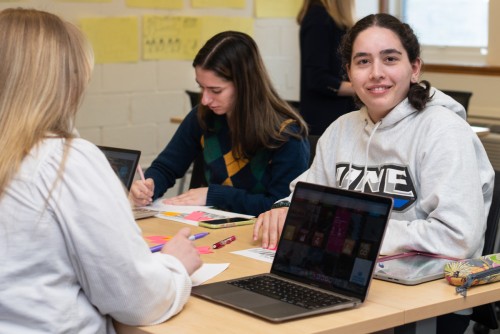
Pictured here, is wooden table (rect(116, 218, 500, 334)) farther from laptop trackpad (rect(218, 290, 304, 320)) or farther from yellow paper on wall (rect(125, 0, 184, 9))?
yellow paper on wall (rect(125, 0, 184, 9))

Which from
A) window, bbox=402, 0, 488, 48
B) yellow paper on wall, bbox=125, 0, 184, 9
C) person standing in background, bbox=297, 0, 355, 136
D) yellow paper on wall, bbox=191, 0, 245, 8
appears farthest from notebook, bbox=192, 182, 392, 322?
window, bbox=402, 0, 488, 48

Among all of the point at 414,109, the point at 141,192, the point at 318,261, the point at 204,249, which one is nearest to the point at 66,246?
the point at 318,261

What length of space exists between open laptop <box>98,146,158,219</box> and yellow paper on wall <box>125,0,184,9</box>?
5.98ft

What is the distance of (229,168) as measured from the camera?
2.93m

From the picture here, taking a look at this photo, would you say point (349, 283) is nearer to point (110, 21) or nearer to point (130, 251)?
point (130, 251)

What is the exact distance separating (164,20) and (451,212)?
9.11 ft

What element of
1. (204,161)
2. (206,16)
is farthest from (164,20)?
(204,161)

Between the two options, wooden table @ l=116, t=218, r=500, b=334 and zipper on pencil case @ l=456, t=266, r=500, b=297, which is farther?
zipper on pencil case @ l=456, t=266, r=500, b=297

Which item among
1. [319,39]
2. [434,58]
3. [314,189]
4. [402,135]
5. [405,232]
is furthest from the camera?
[434,58]

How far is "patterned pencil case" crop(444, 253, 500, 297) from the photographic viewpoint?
1.77 m

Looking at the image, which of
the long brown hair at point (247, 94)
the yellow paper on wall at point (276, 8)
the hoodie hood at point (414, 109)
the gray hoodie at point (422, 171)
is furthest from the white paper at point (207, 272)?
the yellow paper on wall at point (276, 8)

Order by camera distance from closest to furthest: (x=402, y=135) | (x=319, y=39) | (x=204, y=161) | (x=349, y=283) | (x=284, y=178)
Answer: (x=349, y=283) → (x=402, y=135) → (x=284, y=178) → (x=204, y=161) → (x=319, y=39)

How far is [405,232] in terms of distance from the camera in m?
2.01

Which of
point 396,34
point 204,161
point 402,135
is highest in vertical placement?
point 396,34
